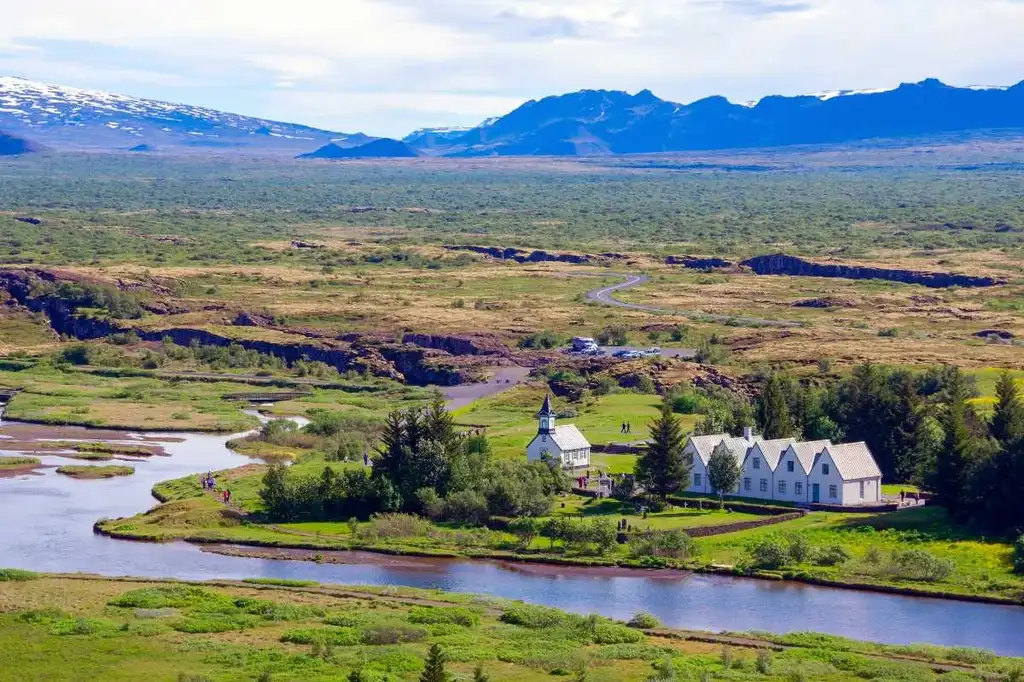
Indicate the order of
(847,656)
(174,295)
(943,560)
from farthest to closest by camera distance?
(174,295), (943,560), (847,656)

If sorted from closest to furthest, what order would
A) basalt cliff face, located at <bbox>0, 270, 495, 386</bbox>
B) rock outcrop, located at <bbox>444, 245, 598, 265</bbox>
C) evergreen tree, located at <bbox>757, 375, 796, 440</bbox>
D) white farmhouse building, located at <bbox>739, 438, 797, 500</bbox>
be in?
white farmhouse building, located at <bbox>739, 438, 797, 500</bbox>
evergreen tree, located at <bbox>757, 375, 796, 440</bbox>
basalt cliff face, located at <bbox>0, 270, 495, 386</bbox>
rock outcrop, located at <bbox>444, 245, 598, 265</bbox>

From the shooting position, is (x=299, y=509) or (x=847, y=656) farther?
(x=299, y=509)

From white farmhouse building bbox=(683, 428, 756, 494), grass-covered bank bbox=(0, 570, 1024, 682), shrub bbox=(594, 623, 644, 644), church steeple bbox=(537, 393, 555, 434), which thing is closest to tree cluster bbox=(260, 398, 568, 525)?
church steeple bbox=(537, 393, 555, 434)

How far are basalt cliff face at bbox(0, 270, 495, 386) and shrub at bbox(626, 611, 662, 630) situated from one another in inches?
2471

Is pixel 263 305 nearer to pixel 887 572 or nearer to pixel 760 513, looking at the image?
pixel 760 513

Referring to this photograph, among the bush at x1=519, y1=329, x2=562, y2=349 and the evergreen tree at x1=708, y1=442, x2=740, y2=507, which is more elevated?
the evergreen tree at x1=708, y1=442, x2=740, y2=507

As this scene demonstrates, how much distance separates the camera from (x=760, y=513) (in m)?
70.9

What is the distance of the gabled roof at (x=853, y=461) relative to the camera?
2822 inches

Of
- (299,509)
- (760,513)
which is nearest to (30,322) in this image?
(299,509)

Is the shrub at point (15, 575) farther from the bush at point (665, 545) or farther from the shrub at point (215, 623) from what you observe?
the bush at point (665, 545)

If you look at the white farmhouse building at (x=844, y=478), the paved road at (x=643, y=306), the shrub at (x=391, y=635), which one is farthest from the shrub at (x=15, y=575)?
the paved road at (x=643, y=306)

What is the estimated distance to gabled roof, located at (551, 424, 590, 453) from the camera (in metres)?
78.1

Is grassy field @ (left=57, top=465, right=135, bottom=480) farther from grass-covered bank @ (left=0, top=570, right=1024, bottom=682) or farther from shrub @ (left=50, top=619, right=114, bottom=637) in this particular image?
shrub @ (left=50, top=619, right=114, bottom=637)

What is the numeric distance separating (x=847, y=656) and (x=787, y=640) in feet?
8.07
